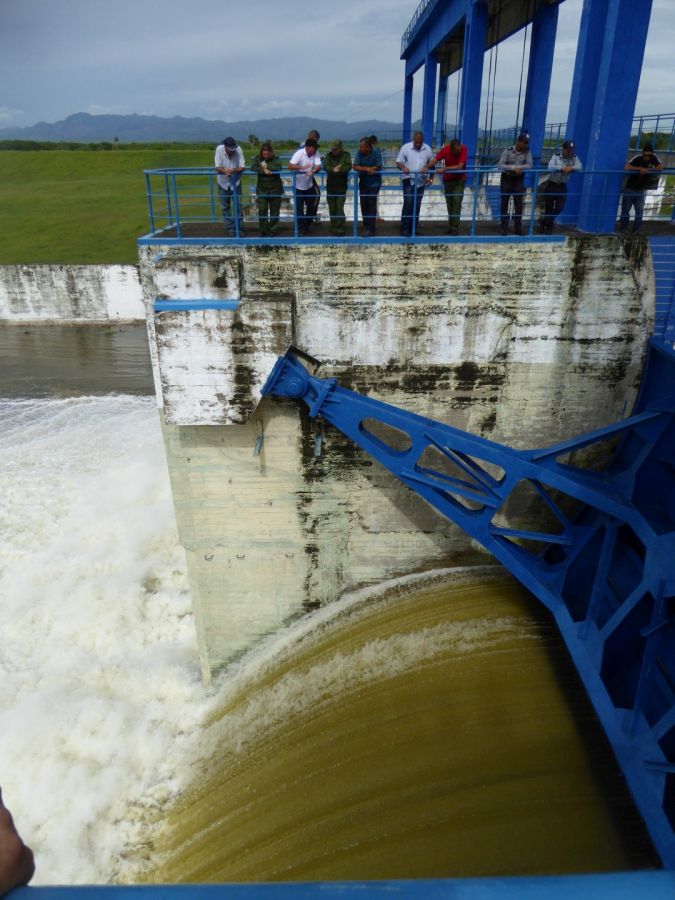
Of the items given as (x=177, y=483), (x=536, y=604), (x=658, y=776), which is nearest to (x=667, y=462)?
(x=536, y=604)

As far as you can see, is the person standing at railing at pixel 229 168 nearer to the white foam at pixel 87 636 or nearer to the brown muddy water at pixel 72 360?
the white foam at pixel 87 636

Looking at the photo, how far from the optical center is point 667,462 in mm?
7422

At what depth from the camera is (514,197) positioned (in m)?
8.59

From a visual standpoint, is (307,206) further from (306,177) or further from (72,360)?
(72,360)

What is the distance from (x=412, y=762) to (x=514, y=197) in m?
7.51

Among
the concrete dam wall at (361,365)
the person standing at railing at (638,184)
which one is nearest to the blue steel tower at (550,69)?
the person standing at railing at (638,184)

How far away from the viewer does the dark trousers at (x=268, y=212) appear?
814cm

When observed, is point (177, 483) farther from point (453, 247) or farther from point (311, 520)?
point (453, 247)

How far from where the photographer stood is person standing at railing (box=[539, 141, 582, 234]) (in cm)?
807

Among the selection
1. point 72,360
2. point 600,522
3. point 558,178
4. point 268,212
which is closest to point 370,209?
point 268,212

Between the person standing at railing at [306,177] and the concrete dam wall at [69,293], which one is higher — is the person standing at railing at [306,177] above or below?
above

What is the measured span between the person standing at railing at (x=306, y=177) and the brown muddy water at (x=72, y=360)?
45.6 feet

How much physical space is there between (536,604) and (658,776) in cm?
289

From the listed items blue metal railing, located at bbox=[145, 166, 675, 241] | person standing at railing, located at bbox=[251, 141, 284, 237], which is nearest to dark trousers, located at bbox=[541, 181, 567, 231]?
blue metal railing, located at bbox=[145, 166, 675, 241]
